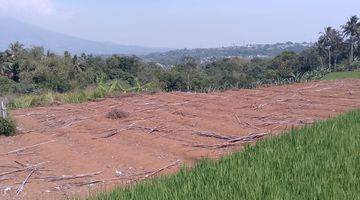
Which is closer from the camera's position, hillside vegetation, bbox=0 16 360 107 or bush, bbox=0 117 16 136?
bush, bbox=0 117 16 136

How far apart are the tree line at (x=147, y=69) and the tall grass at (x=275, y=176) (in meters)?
15.0

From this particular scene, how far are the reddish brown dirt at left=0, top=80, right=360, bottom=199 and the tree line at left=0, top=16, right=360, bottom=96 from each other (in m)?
8.50

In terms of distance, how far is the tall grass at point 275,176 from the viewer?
3.59 m

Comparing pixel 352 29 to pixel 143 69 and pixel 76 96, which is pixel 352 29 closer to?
pixel 143 69

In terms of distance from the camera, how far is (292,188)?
12.1ft

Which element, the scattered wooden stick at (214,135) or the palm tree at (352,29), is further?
the palm tree at (352,29)

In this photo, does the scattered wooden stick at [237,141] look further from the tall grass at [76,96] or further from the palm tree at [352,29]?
the palm tree at [352,29]

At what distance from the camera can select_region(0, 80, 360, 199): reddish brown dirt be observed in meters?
6.00

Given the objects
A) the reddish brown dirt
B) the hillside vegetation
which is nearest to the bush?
the reddish brown dirt

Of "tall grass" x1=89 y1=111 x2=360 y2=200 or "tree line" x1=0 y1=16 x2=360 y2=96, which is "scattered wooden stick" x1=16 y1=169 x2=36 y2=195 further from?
"tree line" x1=0 y1=16 x2=360 y2=96

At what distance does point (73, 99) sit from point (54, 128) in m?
4.38

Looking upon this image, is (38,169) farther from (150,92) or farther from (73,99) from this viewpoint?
(150,92)

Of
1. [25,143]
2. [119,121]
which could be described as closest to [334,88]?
[119,121]

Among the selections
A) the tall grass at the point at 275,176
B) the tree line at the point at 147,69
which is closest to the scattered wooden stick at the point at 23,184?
the tall grass at the point at 275,176
